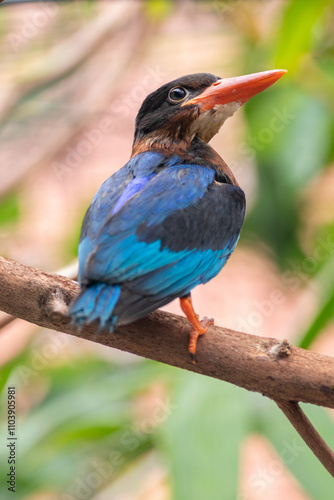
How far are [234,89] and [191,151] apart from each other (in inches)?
12.9

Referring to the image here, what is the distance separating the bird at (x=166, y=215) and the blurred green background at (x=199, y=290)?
0.67 meters

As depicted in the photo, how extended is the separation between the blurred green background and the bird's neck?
0.97 m

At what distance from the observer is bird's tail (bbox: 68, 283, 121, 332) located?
2.04 metres

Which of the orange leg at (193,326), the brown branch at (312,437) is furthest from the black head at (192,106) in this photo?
the brown branch at (312,437)

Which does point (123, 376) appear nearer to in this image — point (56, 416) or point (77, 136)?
point (56, 416)

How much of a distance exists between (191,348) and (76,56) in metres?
3.56

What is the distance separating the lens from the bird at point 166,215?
2.19 meters

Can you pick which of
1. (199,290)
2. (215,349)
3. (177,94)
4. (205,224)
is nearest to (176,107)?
(177,94)

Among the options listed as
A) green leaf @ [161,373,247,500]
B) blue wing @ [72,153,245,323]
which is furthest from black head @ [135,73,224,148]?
green leaf @ [161,373,247,500]

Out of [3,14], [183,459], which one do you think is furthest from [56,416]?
[3,14]

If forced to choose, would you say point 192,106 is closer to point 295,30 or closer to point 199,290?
point 295,30

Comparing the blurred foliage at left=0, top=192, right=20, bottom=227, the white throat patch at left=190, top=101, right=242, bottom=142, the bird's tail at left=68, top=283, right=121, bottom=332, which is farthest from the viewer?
the blurred foliage at left=0, top=192, right=20, bottom=227

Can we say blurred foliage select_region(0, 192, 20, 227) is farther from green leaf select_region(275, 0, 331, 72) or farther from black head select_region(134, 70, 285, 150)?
green leaf select_region(275, 0, 331, 72)

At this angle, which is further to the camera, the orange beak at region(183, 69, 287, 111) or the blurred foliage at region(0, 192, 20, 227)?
the blurred foliage at region(0, 192, 20, 227)
